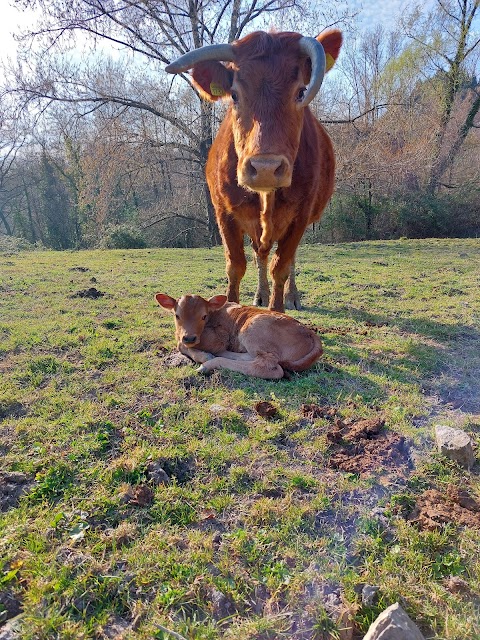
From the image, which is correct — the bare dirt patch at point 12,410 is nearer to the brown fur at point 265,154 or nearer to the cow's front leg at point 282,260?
the brown fur at point 265,154

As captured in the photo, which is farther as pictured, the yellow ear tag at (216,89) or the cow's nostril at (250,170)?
the yellow ear tag at (216,89)

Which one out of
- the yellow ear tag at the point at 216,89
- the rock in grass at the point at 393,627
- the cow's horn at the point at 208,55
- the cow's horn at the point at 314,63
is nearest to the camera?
the rock in grass at the point at 393,627

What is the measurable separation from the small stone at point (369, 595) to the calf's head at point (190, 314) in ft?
9.42

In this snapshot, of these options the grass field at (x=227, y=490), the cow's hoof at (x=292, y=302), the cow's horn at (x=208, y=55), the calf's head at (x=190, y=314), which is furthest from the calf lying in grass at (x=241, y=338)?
the cow's horn at (x=208, y=55)

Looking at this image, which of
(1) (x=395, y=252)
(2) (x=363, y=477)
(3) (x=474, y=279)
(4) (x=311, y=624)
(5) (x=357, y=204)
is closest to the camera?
(4) (x=311, y=624)

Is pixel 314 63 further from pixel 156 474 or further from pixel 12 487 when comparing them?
pixel 12 487

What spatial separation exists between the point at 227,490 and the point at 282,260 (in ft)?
10.7

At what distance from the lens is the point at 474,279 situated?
340 inches

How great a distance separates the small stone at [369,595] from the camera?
187 cm

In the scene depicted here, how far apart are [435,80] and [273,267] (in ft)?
79.4

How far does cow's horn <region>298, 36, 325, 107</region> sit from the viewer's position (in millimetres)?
3755

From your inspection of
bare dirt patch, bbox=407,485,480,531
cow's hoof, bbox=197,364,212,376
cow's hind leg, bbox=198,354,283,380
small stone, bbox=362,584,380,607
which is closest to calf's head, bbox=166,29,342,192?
cow's hind leg, bbox=198,354,283,380

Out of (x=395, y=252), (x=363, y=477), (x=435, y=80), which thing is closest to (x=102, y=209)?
(x=395, y=252)

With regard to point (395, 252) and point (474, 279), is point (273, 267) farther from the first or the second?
point (395, 252)
